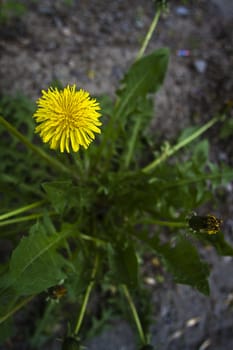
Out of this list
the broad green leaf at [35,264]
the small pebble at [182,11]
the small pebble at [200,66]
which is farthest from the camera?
the small pebble at [182,11]

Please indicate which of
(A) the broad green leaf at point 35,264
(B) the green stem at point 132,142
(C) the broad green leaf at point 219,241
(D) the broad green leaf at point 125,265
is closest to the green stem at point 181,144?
(B) the green stem at point 132,142

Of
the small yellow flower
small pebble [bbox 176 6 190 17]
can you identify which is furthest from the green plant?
small pebble [bbox 176 6 190 17]

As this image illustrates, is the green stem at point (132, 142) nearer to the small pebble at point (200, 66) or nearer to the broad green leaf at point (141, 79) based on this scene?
the broad green leaf at point (141, 79)

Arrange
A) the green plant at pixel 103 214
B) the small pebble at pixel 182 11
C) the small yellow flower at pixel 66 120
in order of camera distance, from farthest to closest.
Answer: the small pebble at pixel 182 11, the green plant at pixel 103 214, the small yellow flower at pixel 66 120

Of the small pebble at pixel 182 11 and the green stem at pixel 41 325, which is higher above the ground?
the small pebble at pixel 182 11

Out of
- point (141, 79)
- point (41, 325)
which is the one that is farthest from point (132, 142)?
point (41, 325)

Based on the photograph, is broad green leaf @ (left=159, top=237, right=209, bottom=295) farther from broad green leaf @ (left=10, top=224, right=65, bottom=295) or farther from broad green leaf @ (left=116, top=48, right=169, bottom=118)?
broad green leaf @ (left=116, top=48, right=169, bottom=118)
